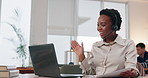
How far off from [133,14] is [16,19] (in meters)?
3.77

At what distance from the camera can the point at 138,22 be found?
6.70 meters

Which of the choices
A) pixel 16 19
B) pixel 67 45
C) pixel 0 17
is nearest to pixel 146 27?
pixel 67 45

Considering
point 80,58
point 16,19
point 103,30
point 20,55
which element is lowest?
point 20,55

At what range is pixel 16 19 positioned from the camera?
17.8 ft

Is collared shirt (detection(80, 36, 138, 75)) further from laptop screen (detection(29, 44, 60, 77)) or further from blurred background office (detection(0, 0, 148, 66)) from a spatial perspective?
blurred background office (detection(0, 0, 148, 66))

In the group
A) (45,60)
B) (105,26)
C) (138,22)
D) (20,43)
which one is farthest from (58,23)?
(45,60)

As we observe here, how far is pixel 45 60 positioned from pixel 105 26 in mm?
485

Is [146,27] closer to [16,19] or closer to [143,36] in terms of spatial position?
[143,36]

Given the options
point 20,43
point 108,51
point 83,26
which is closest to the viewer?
point 108,51

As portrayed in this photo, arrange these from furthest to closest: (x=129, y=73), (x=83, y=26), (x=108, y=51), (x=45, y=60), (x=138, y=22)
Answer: (x=138, y=22) → (x=83, y=26) → (x=108, y=51) → (x=45, y=60) → (x=129, y=73)

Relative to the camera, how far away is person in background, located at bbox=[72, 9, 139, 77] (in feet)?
4.44

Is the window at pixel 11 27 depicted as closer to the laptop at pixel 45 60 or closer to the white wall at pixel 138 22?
the white wall at pixel 138 22

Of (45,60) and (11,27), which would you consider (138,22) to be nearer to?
(11,27)

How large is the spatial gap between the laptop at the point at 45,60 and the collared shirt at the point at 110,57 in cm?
24
